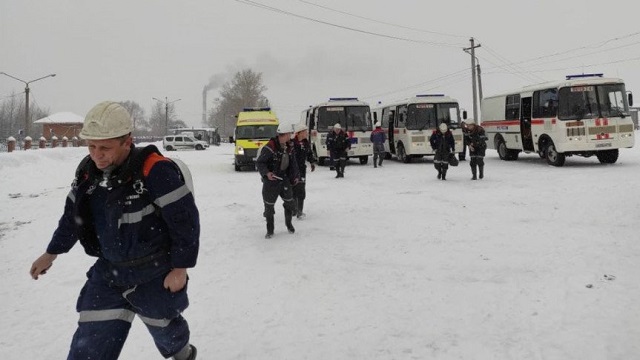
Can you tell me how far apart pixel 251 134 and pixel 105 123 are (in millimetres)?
18103

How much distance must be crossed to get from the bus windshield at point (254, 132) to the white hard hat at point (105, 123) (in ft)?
58.6

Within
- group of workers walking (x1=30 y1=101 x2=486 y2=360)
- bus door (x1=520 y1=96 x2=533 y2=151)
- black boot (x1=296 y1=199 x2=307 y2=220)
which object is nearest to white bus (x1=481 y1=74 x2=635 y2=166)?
bus door (x1=520 y1=96 x2=533 y2=151)

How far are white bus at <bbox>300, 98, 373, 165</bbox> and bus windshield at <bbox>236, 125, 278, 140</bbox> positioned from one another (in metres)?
2.21

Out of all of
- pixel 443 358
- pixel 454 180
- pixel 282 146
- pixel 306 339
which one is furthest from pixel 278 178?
pixel 454 180

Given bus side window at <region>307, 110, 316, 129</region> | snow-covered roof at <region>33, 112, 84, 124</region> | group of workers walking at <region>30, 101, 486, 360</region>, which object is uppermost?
snow-covered roof at <region>33, 112, 84, 124</region>

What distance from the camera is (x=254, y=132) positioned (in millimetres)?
20609

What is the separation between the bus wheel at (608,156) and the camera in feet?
53.8

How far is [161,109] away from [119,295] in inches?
6230

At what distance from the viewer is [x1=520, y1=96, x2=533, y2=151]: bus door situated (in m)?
17.8

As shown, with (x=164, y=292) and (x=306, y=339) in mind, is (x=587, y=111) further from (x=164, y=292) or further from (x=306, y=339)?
(x=164, y=292)

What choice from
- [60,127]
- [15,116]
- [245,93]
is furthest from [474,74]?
[15,116]

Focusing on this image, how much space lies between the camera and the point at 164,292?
2.82 m

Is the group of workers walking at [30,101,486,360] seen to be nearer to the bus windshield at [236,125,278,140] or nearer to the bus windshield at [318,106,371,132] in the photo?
the bus windshield at [236,125,278,140]

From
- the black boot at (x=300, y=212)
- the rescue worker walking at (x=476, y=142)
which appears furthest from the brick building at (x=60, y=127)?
the black boot at (x=300, y=212)
